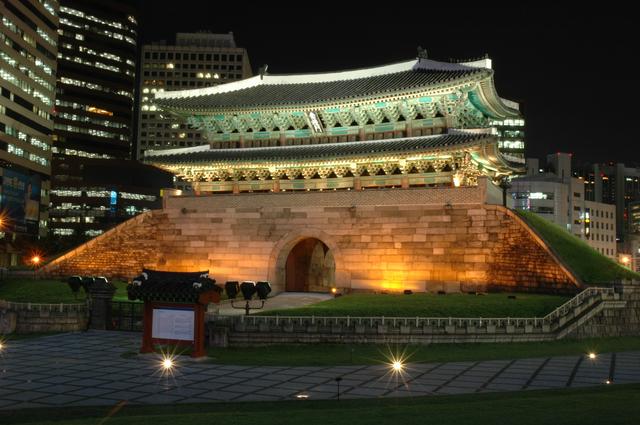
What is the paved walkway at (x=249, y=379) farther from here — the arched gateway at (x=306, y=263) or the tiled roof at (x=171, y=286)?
the arched gateway at (x=306, y=263)

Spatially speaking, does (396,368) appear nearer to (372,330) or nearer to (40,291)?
(372,330)

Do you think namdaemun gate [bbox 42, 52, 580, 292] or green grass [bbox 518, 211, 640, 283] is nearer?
green grass [bbox 518, 211, 640, 283]

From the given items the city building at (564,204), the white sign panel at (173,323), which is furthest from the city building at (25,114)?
the city building at (564,204)

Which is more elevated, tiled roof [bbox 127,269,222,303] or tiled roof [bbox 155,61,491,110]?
tiled roof [bbox 155,61,491,110]

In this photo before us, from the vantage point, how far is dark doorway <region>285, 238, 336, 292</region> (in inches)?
1484

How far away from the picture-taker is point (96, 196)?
100812 mm

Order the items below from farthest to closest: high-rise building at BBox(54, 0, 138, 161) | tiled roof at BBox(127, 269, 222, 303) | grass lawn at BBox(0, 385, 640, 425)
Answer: high-rise building at BBox(54, 0, 138, 161) < tiled roof at BBox(127, 269, 222, 303) < grass lawn at BBox(0, 385, 640, 425)

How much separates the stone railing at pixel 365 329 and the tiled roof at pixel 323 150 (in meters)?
12.0

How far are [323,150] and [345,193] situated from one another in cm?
327

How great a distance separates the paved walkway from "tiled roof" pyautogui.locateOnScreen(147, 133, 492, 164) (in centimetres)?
1557

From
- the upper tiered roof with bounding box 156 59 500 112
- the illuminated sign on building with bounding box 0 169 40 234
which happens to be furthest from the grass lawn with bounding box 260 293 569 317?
the illuminated sign on building with bounding box 0 169 40 234

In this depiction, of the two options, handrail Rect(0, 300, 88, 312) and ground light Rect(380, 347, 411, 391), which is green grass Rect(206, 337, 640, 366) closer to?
ground light Rect(380, 347, 411, 391)

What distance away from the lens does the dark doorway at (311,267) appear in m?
37.7

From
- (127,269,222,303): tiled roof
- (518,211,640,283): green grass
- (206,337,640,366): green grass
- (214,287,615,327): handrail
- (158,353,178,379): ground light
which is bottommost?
(158,353,178,379): ground light
